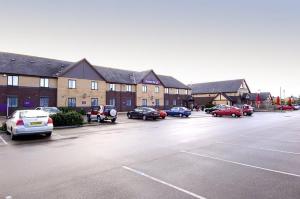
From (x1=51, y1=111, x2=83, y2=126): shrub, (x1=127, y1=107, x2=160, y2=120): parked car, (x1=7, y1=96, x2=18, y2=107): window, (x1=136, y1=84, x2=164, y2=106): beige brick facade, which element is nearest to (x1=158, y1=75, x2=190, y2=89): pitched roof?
(x1=136, y1=84, x2=164, y2=106): beige brick facade

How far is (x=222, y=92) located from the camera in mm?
74312

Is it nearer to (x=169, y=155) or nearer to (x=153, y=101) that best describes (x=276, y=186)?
(x=169, y=155)

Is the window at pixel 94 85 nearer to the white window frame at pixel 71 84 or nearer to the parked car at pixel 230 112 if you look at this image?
the white window frame at pixel 71 84

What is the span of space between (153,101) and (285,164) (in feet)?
145

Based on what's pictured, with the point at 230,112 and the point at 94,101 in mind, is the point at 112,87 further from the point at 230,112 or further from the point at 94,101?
the point at 230,112

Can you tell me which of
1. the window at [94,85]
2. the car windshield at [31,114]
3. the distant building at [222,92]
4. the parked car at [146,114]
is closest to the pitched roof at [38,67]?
the window at [94,85]

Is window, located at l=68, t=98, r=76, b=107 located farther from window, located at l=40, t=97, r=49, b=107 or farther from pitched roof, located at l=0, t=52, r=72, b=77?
pitched roof, located at l=0, t=52, r=72, b=77

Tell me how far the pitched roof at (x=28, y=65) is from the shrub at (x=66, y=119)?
19207mm

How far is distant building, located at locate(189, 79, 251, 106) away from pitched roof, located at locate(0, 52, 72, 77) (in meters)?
47.0

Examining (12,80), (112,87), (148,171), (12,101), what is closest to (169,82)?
(112,87)

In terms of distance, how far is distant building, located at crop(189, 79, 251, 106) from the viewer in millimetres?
70812

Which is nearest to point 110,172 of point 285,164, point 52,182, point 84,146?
point 52,182

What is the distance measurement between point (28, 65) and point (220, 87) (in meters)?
60.8

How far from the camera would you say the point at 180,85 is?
60.7 metres
